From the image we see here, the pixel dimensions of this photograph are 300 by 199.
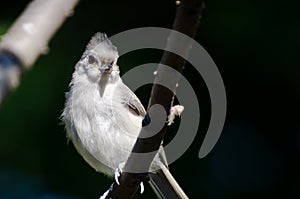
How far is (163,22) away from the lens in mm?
4125

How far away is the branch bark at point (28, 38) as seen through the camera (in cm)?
107

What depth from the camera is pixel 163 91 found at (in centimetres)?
141

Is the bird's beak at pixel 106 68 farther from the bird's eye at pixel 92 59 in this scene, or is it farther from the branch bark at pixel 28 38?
the branch bark at pixel 28 38

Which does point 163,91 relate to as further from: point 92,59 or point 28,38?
point 92,59

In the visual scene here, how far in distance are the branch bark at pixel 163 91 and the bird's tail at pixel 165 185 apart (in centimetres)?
95

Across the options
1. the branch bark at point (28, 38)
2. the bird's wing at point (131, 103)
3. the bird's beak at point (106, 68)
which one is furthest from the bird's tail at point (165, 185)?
the branch bark at point (28, 38)

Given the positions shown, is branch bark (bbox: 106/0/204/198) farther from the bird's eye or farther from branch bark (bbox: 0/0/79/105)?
the bird's eye

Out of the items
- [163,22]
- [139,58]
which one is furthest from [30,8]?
[163,22]

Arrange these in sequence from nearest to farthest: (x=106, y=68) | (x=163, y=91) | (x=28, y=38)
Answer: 1. (x=28, y=38)
2. (x=163, y=91)
3. (x=106, y=68)

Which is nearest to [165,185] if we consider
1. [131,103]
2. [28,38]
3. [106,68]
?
[131,103]

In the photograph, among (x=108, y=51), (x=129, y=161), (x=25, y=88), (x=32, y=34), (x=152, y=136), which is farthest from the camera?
(x=25, y=88)

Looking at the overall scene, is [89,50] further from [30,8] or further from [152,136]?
[30,8]

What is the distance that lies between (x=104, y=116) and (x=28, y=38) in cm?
181

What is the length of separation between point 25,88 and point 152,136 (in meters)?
2.36
